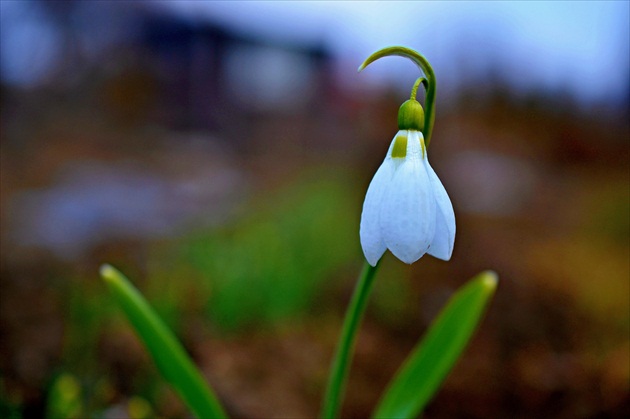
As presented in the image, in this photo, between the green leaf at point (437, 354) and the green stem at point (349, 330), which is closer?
the green stem at point (349, 330)

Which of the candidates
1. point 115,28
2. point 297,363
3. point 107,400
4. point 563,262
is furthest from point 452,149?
point 115,28

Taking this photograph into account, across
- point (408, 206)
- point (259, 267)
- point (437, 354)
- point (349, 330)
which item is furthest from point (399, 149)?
point (259, 267)

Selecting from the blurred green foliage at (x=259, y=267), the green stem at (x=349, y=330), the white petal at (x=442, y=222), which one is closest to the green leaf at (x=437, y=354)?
the green stem at (x=349, y=330)

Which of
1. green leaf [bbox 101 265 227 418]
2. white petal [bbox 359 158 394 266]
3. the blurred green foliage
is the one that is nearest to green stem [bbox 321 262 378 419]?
white petal [bbox 359 158 394 266]

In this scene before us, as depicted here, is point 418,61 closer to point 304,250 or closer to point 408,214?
point 408,214

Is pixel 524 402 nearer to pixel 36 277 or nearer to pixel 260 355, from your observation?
pixel 260 355

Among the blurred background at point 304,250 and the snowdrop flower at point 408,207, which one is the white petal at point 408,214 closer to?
the snowdrop flower at point 408,207
